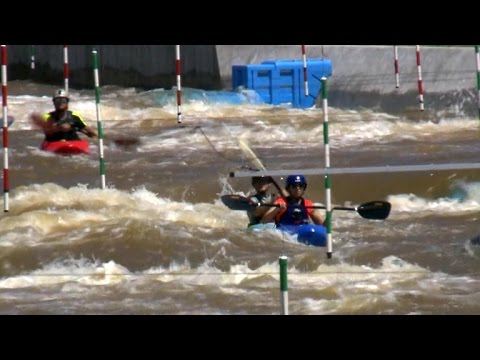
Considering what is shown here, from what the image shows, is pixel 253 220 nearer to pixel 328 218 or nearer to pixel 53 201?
pixel 328 218

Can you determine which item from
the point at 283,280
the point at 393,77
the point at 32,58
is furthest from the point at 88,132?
the point at 32,58

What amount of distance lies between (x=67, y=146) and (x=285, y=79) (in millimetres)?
3123

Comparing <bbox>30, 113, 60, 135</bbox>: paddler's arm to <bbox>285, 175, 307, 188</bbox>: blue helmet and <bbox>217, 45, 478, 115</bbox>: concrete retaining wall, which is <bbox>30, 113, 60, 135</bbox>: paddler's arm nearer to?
<bbox>217, 45, 478, 115</bbox>: concrete retaining wall

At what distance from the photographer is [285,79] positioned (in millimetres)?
13039

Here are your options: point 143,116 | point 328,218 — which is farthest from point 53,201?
point 143,116

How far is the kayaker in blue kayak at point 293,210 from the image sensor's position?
7.69m

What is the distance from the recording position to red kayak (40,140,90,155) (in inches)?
410

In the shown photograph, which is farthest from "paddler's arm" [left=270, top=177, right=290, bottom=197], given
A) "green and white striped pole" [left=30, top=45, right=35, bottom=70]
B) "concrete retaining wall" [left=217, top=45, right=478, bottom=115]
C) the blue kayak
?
"green and white striped pole" [left=30, top=45, right=35, bottom=70]

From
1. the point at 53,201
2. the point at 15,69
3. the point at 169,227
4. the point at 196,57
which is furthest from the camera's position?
the point at 15,69

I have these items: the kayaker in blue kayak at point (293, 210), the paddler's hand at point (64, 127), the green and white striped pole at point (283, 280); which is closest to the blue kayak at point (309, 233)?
the kayaker in blue kayak at point (293, 210)

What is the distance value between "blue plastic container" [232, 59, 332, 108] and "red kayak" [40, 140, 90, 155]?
266 centimetres

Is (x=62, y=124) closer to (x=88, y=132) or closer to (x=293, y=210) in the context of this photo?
(x=88, y=132)

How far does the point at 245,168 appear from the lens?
8.90m
